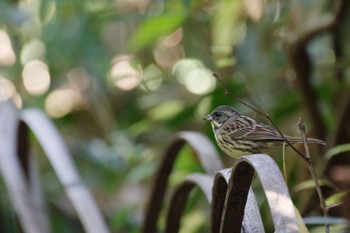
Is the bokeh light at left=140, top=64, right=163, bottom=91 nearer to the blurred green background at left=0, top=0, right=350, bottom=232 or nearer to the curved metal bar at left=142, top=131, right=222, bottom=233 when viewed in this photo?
the blurred green background at left=0, top=0, right=350, bottom=232

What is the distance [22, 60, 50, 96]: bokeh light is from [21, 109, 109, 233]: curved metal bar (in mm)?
2563

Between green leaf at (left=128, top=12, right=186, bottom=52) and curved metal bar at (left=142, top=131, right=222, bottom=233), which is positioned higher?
green leaf at (left=128, top=12, right=186, bottom=52)

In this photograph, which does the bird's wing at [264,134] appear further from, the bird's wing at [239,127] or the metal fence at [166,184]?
the metal fence at [166,184]

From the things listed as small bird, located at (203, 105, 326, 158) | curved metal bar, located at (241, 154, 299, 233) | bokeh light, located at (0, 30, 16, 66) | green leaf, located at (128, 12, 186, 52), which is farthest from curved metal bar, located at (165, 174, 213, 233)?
bokeh light, located at (0, 30, 16, 66)

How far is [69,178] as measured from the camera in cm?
234

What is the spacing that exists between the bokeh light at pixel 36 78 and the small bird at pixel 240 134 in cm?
304

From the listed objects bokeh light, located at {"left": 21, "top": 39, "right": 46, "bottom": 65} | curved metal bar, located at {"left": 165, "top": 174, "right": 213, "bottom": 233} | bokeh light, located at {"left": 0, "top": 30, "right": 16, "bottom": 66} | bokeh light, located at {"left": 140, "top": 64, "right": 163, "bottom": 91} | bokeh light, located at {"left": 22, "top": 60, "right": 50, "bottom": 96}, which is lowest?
curved metal bar, located at {"left": 165, "top": 174, "right": 213, "bottom": 233}

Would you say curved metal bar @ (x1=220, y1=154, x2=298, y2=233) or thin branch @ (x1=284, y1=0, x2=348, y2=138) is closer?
curved metal bar @ (x1=220, y1=154, x2=298, y2=233)

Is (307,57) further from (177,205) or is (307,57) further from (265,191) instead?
(265,191)

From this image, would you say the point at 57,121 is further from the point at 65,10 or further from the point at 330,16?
the point at 330,16

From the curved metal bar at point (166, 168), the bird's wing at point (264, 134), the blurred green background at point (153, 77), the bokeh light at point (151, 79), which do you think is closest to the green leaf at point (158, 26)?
the blurred green background at point (153, 77)

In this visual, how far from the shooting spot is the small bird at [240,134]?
1.85m

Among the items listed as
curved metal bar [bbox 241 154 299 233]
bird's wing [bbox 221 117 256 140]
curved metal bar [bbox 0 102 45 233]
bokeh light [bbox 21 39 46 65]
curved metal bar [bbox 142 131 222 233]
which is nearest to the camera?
curved metal bar [bbox 241 154 299 233]

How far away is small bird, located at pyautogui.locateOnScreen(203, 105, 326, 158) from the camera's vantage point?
1.85m
